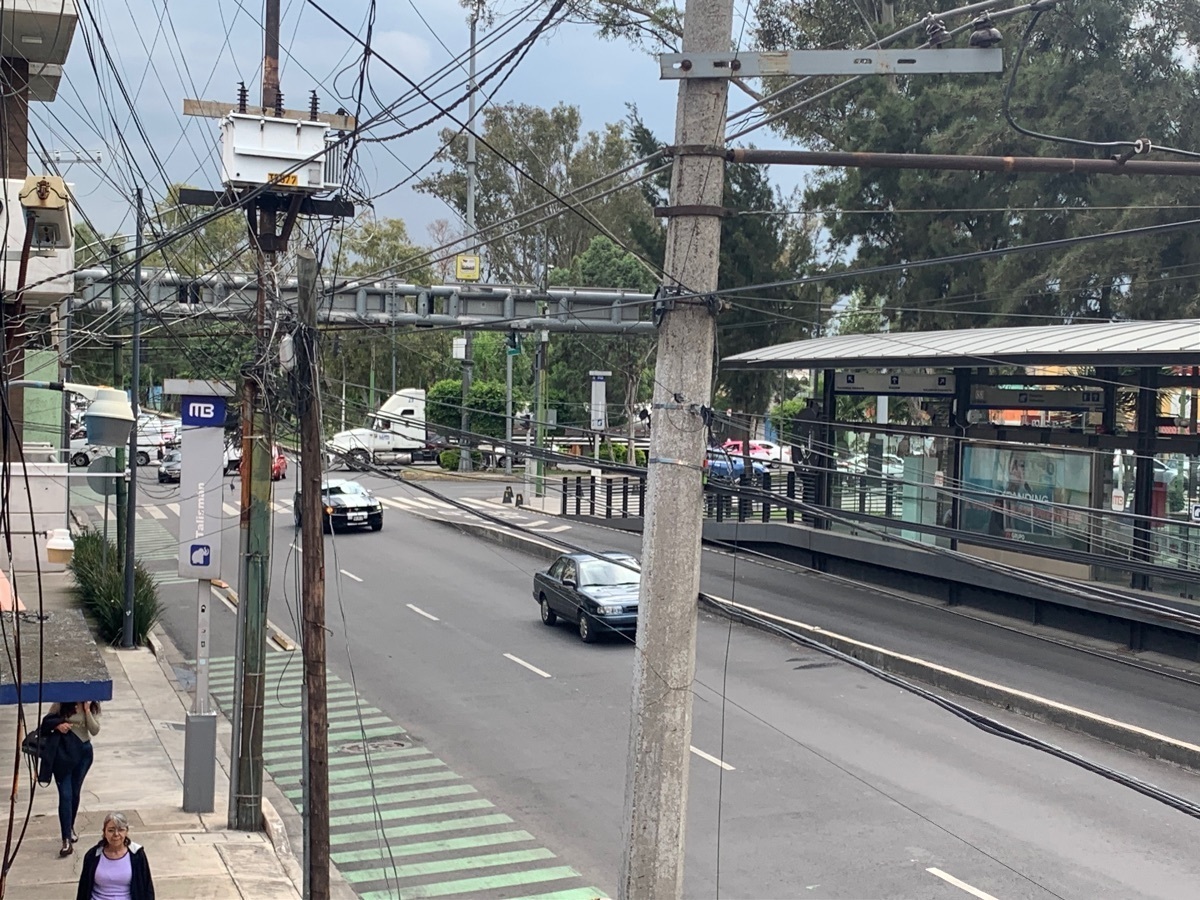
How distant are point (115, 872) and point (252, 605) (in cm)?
470

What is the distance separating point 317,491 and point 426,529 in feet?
93.0

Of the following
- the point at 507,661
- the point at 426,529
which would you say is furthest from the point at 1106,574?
the point at 426,529

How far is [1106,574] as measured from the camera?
70.7 feet

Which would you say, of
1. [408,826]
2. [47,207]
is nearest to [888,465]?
[408,826]

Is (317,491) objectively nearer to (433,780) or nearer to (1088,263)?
(433,780)

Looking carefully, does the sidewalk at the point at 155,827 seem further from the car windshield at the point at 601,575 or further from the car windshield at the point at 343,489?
the car windshield at the point at 343,489

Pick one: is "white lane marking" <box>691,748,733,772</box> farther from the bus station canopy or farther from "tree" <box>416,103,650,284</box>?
"tree" <box>416,103,650,284</box>

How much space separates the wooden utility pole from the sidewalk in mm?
1681

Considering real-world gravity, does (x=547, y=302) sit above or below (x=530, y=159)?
below

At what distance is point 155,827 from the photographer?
41.5 ft

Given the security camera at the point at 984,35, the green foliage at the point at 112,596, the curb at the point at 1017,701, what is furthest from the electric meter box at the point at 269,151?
the green foliage at the point at 112,596

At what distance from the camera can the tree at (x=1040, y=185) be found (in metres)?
30.1

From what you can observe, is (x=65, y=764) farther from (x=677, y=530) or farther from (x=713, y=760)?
(x=677, y=530)

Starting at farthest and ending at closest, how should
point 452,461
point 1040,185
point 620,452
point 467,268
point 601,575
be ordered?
1. point 620,452
2. point 452,461
3. point 467,268
4. point 1040,185
5. point 601,575
